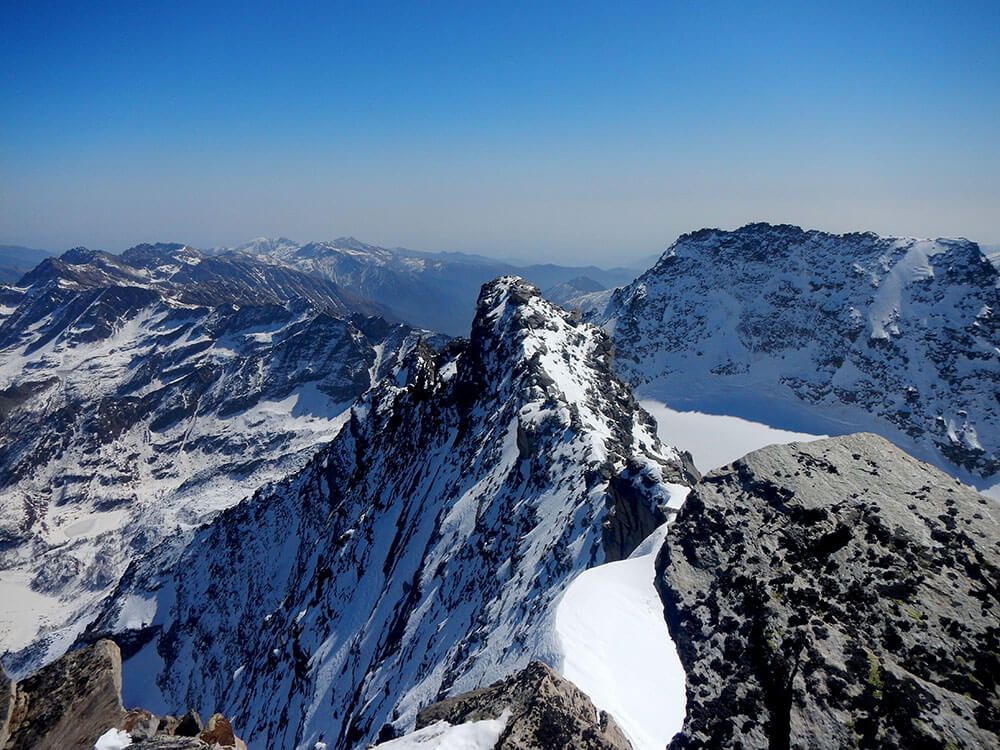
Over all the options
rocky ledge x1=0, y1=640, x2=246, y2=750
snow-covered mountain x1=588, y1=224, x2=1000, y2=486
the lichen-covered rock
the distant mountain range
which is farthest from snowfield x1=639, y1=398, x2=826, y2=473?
rocky ledge x1=0, y1=640, x2=246, y2=750

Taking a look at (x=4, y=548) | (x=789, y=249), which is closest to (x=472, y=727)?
(x=789, y=249)

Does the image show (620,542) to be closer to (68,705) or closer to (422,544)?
(68,705)

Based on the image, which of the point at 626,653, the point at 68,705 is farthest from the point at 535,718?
the point at 68,705

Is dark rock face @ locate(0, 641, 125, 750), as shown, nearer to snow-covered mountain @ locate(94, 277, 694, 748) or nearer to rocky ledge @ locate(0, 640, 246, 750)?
rocky ledge @ locate(0, 640, 246, 750)

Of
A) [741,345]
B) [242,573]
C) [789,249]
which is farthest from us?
[789,249]

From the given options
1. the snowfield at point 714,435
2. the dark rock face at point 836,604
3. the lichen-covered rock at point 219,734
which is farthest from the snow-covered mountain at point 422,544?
the snowfield at point 714,435

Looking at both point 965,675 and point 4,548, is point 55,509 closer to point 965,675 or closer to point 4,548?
point 4,548
